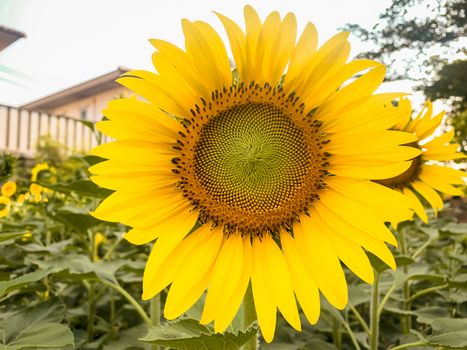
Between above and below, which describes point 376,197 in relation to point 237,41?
below

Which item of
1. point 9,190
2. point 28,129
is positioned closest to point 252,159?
point 9,190

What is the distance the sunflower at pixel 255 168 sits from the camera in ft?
3.01

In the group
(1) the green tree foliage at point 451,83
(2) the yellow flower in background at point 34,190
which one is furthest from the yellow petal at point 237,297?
(1) the green tree foliage at point 451,83

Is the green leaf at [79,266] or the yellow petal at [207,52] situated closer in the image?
the yellow petal at [207,52]

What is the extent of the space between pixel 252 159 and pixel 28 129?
12935 millimetres

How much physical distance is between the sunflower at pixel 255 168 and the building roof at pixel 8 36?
1115cm

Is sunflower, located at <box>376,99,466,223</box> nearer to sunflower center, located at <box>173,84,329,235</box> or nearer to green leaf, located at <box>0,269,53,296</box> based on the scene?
sunflower center, located at <box>173,84,329,235</box>

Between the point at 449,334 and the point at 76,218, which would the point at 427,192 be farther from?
the point at 76,218

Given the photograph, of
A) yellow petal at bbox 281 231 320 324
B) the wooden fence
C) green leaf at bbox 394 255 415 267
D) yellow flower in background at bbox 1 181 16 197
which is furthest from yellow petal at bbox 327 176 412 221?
the wooden fence

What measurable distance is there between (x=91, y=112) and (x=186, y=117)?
16.6 meters

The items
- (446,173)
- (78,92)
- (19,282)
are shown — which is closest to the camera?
(19,282)

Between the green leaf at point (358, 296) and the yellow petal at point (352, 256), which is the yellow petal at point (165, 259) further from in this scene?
the green leaf at point (358, 296)

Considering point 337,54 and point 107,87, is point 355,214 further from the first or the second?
point 107,87

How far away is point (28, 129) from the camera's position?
12898 mm
